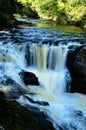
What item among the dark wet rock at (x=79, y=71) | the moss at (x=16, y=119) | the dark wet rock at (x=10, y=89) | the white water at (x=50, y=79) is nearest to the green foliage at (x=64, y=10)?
the white water at (x=50, y=79)

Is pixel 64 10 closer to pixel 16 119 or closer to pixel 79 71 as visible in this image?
pixel 79 71

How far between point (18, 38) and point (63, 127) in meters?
9.28

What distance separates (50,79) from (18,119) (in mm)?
6424

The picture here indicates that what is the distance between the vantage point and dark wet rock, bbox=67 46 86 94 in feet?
43.7

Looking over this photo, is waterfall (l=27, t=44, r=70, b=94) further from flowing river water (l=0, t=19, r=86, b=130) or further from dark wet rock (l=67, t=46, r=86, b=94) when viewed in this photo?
dark wet rock (l=67, t=46, r=86, b=94)

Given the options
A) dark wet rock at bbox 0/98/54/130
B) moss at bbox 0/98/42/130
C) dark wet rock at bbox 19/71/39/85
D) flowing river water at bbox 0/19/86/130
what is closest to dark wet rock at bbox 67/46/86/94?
flowing river water at bbox 0/19/86/130

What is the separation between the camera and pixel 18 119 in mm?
7445

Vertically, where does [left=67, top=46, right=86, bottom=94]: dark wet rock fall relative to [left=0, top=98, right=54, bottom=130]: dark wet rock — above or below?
below

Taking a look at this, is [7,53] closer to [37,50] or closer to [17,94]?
[37,50]

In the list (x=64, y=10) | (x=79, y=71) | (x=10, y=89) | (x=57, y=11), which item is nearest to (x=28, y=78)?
(x=10, y=89)

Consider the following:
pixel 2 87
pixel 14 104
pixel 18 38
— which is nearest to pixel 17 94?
pixel 2 87

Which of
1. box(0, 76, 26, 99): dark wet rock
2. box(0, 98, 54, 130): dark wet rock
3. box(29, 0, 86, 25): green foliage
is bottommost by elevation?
box(29, 0, 86, 25): green foliage

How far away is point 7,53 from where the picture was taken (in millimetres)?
14711

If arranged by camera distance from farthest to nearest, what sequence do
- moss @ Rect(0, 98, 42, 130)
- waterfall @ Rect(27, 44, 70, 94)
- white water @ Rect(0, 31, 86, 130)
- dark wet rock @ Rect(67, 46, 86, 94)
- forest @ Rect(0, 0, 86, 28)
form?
1. forest @ Rect(0, 0, 86, 28)
2. waterfall @ Rect(27, 44, 70, 94)
3. dark wet rock @ Rect(67, 46, 86, 94)
4. white water @ Rect(0, 31, 86, 130)
5. moss @ Rect(0, 98, 42, 130)
